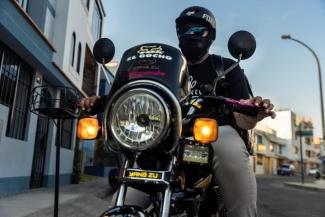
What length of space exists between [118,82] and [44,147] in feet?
39.3

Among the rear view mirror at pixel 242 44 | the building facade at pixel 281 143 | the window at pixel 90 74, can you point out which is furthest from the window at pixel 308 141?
the rear view mirror at pixel 242 44

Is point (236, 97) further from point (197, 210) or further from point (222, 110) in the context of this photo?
point (197, 210)

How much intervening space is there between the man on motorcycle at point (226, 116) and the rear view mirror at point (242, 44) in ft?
0.73

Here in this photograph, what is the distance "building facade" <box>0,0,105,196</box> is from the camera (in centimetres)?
941

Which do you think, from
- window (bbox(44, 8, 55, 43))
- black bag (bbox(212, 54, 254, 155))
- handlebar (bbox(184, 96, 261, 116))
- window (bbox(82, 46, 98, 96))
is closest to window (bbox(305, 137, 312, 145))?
window (bbox(82, 46, 98, 96))

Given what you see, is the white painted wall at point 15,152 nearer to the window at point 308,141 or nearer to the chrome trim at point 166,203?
the chrome trim at point 166,203

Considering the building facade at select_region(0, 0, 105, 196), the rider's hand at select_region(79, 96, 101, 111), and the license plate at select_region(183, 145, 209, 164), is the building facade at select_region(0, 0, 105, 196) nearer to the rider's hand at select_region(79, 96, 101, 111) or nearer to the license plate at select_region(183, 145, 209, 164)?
the rider's hand at select_region(79, 96, 101, 111)

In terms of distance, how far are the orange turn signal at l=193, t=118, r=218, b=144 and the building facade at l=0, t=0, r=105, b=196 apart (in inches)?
290

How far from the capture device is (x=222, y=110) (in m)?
1.85

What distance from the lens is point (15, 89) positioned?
10.3 m

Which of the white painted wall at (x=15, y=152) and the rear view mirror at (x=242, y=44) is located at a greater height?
the rear view mirror at (x=242, y=44)

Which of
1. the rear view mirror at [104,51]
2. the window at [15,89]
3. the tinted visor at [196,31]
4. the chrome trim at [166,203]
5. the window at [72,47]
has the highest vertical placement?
the window at [72,47]

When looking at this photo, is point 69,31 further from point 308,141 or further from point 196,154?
point 308,141

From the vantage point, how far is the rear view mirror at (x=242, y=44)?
201 cm
